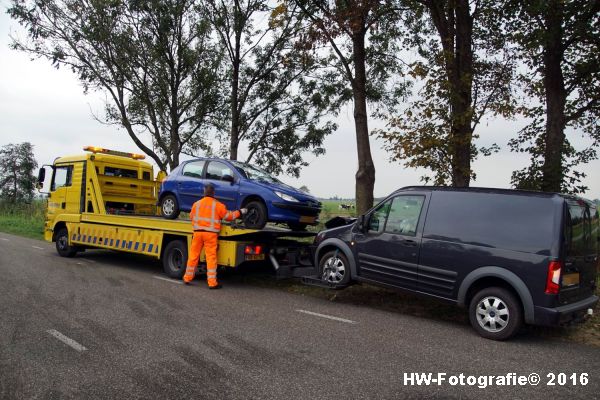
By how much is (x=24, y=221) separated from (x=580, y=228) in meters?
28.2

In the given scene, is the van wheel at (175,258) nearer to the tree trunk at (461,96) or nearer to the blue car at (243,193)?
the blue car at (243,193)

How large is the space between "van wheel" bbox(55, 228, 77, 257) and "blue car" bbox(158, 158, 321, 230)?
3.42 m

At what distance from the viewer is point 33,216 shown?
29.0 metres

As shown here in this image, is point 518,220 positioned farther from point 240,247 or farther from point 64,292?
point 64,292

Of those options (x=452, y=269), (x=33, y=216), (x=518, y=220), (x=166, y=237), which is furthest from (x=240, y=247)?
(x=33, y=216)

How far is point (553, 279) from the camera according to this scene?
5.49 metres

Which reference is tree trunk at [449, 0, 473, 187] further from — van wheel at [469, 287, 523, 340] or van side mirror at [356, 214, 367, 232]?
van wheel at [469, 287, 523, 340]

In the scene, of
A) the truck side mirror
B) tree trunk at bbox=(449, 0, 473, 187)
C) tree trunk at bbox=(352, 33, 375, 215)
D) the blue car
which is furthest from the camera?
the truck side mirror

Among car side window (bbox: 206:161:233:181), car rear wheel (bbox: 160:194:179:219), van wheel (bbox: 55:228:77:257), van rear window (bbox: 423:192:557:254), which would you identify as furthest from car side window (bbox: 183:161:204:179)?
van rear window (bbox: 423:192:557:254)

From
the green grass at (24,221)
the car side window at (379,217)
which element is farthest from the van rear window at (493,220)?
the green grass at (24,221)

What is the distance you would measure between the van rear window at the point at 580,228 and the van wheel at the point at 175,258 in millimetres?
6531

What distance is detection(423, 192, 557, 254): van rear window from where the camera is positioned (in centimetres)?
569

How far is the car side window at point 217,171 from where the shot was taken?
944cm

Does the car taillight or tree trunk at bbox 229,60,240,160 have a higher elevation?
tree trunk at bbox 229,60,240,160
